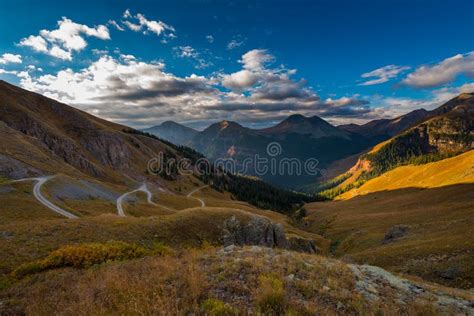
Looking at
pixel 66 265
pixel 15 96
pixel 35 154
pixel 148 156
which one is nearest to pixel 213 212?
pixel 66 265

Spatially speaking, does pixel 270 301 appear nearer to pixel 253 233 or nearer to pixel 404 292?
pixel 404 292

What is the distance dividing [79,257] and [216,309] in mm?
10946

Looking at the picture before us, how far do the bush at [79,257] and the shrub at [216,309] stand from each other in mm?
9079

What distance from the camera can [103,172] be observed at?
113m

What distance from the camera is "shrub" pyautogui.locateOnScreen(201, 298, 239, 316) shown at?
6.87 meters

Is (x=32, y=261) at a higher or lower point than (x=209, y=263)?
lower

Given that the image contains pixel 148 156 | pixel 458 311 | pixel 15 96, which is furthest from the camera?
pixel 148 156

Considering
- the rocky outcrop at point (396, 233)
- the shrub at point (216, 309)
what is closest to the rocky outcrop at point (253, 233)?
the rocky outcrop at point (396, 233)

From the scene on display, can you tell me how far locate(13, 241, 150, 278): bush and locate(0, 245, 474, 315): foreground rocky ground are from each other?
894 millimetres

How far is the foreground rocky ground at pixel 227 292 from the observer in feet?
24.3

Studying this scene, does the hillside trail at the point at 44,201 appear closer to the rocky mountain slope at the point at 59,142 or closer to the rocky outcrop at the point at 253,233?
the rocky mountain slope at the point at 59,142

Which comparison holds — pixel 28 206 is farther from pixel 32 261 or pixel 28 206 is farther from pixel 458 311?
pixel 458 311

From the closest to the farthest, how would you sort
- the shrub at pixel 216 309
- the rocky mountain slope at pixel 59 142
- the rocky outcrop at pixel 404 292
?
the shrub at pixel 216 309 < the rocky outcrop at pixel 404 292 < the rocky mountain slope at pixel 59 142

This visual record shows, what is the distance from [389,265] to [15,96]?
592 feet
